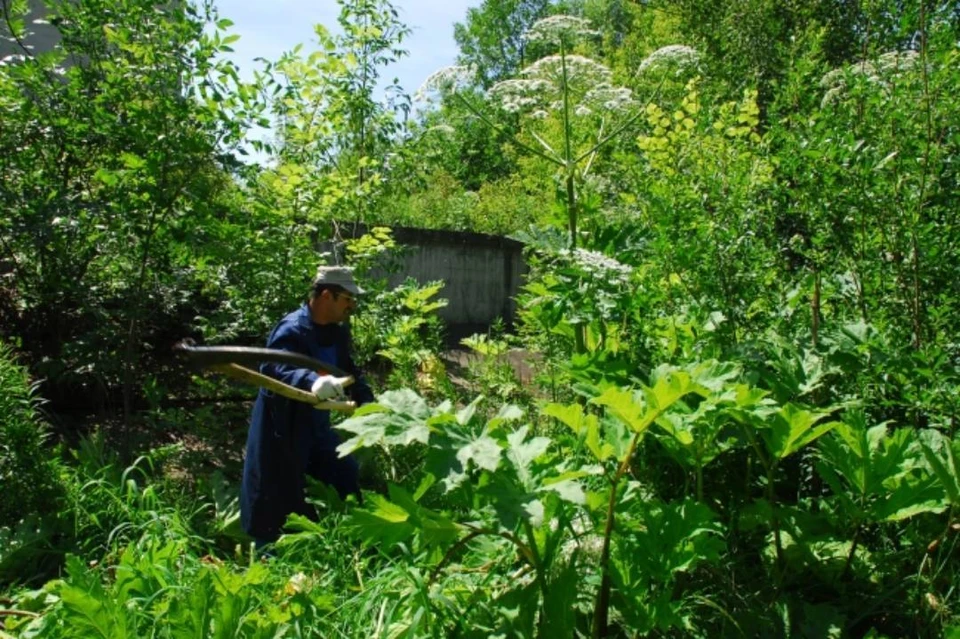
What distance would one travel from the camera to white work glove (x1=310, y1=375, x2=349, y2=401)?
3691 millimetres

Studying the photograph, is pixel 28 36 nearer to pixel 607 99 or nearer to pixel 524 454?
pixel 607 99

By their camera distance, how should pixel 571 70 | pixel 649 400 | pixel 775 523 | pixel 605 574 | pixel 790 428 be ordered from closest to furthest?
pixel 649 400 < pixel 605 574 < pixel 790 428 < pixel 775 523 < pixel 571 70

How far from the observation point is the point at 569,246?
3.42m

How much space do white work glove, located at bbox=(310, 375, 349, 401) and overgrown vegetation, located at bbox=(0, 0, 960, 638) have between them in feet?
1.58

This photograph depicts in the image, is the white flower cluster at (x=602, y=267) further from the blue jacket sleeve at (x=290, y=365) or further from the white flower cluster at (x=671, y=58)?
the white flower cluster at (x=671, y=58)

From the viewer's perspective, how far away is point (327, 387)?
370 cm

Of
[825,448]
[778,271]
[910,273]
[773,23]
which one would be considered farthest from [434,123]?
[773,23]

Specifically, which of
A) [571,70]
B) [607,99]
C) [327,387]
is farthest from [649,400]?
[571,70]

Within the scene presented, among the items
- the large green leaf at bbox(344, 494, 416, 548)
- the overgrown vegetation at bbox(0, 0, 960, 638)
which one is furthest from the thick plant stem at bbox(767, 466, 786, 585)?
the large green leaf at bbox(344, 494, 416, 548)

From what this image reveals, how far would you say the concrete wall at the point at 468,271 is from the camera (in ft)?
42.4

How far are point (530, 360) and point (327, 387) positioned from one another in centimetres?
219

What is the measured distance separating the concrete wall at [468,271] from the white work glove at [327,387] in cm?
865

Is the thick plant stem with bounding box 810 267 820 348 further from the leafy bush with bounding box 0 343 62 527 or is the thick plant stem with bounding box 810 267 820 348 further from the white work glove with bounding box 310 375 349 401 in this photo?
the leafy bush with bounding box 0 343 62 527

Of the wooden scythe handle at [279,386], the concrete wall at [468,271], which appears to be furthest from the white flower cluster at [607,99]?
the concrete wall at [468,271]
